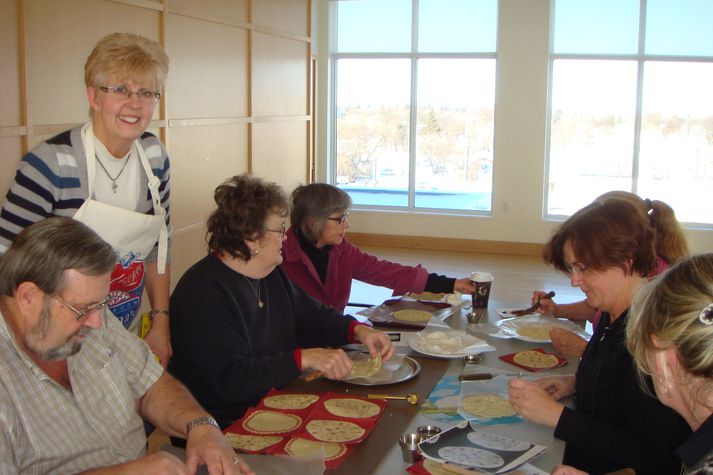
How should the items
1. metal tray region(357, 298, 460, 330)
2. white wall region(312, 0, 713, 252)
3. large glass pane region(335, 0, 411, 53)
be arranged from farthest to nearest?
large glass pane region(335, 0, 411, 53)
white wall region(312, 0, 713, 252)
metal tray region(357, 298, 460, 330)

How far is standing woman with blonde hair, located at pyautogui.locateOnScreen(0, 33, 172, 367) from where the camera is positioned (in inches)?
93.7

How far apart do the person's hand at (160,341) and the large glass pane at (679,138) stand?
768cm

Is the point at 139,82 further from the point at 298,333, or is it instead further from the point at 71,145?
the point at 298,333

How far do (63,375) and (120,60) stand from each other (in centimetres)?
109

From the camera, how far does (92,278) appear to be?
165 cm

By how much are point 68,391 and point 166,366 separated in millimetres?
723

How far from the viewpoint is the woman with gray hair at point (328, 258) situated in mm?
3451

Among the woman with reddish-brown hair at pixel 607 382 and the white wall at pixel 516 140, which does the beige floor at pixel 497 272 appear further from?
the woman with reddish-brown hair at pixel 607 382

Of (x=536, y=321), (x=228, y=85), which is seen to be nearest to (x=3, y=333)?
(x=536, y=321)

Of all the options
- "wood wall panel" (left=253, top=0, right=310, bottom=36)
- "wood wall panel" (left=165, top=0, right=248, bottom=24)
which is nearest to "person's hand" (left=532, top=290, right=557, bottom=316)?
"wood wall panel" (left=165, top=0, right=248, bottom=24)

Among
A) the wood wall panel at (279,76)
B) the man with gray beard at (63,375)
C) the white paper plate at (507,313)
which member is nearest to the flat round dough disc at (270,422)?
the man with gray beard at (63,375)

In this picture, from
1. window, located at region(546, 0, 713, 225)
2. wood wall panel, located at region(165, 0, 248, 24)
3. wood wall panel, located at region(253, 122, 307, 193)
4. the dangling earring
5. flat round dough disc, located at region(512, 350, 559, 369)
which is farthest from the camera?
window, located at region(546, 0, 713, 225)

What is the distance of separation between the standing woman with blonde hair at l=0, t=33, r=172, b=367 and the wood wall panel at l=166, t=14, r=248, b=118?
106 inches

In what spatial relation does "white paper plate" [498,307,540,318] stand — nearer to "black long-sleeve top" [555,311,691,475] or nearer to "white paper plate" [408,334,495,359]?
"white paper plate" [408,334,495,359]
